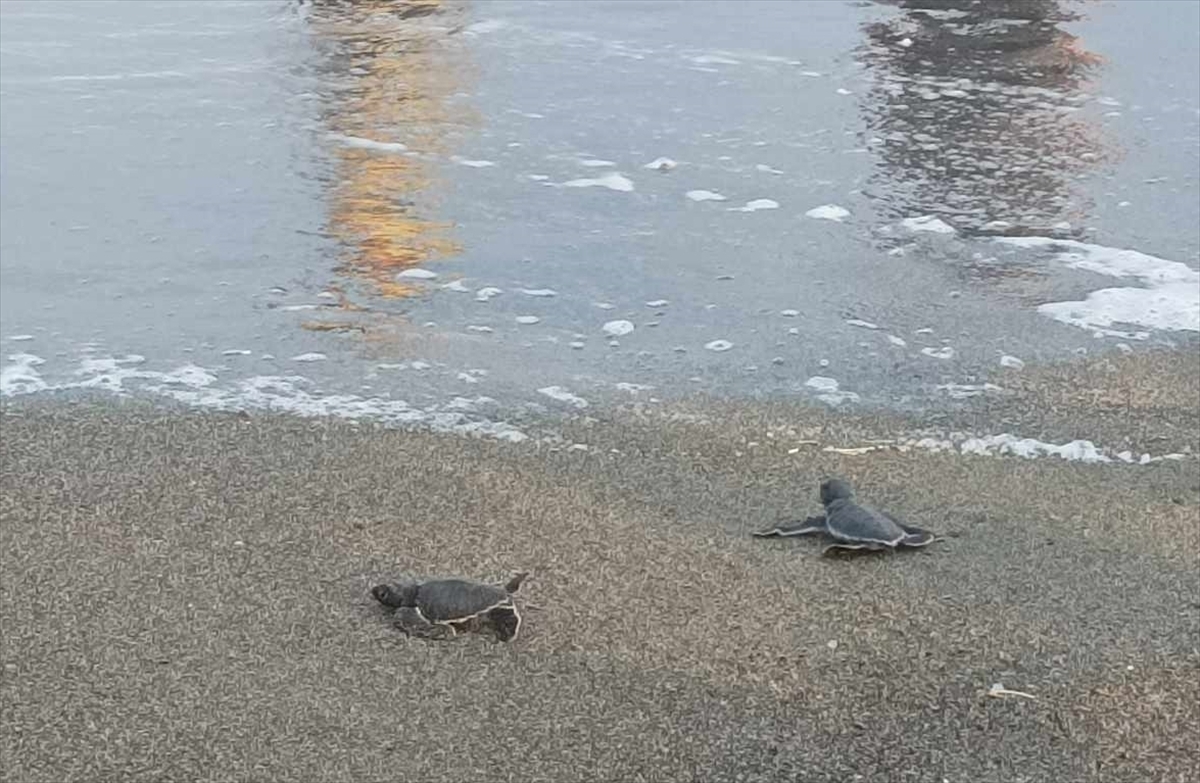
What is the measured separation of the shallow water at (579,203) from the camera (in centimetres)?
474

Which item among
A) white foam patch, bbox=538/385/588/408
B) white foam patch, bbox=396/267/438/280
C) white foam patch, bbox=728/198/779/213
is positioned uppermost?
white foam patch, bbox=396/267/438/280

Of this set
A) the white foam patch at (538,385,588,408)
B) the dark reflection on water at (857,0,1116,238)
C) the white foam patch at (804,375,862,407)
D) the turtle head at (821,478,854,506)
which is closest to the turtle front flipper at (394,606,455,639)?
the turtle head at (821,478,854,506)

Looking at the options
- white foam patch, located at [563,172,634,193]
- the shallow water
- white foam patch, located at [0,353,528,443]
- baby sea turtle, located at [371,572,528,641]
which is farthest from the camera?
white foam patch, located at [563,172,634,193]

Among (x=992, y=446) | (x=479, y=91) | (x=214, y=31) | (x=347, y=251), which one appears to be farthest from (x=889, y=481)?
(x=214, y=31)

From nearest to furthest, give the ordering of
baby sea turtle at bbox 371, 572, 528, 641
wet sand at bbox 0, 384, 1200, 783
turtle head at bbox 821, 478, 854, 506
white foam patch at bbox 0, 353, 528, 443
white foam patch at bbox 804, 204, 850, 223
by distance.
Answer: wet sand at bbox 0, 384, 1200, 783 → baby sea turtle at bbox 371, 572, 528, 641 → turtle head at bbox 821, 478, 854, 506 → white foam patch at bbox 0, 353, 528, 443 → white foam patch at bbox 804, 204, 850, 223

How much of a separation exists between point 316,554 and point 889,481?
135cm

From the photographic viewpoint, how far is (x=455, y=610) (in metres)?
3.11

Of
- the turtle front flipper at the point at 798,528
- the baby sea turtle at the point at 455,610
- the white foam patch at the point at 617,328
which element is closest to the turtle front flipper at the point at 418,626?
the baby sea turtle at the point at 455,610

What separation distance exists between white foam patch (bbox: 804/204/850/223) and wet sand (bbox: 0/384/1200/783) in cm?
182

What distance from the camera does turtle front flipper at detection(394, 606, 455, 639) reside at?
311cm

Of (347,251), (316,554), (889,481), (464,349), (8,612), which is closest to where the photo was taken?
(8,612)

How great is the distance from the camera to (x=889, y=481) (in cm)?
394

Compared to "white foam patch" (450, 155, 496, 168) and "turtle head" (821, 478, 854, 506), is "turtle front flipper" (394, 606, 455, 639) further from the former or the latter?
"white foam patch" (450, 155, 496, 168)

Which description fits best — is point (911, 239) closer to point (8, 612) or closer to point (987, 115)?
point (987, 115)
